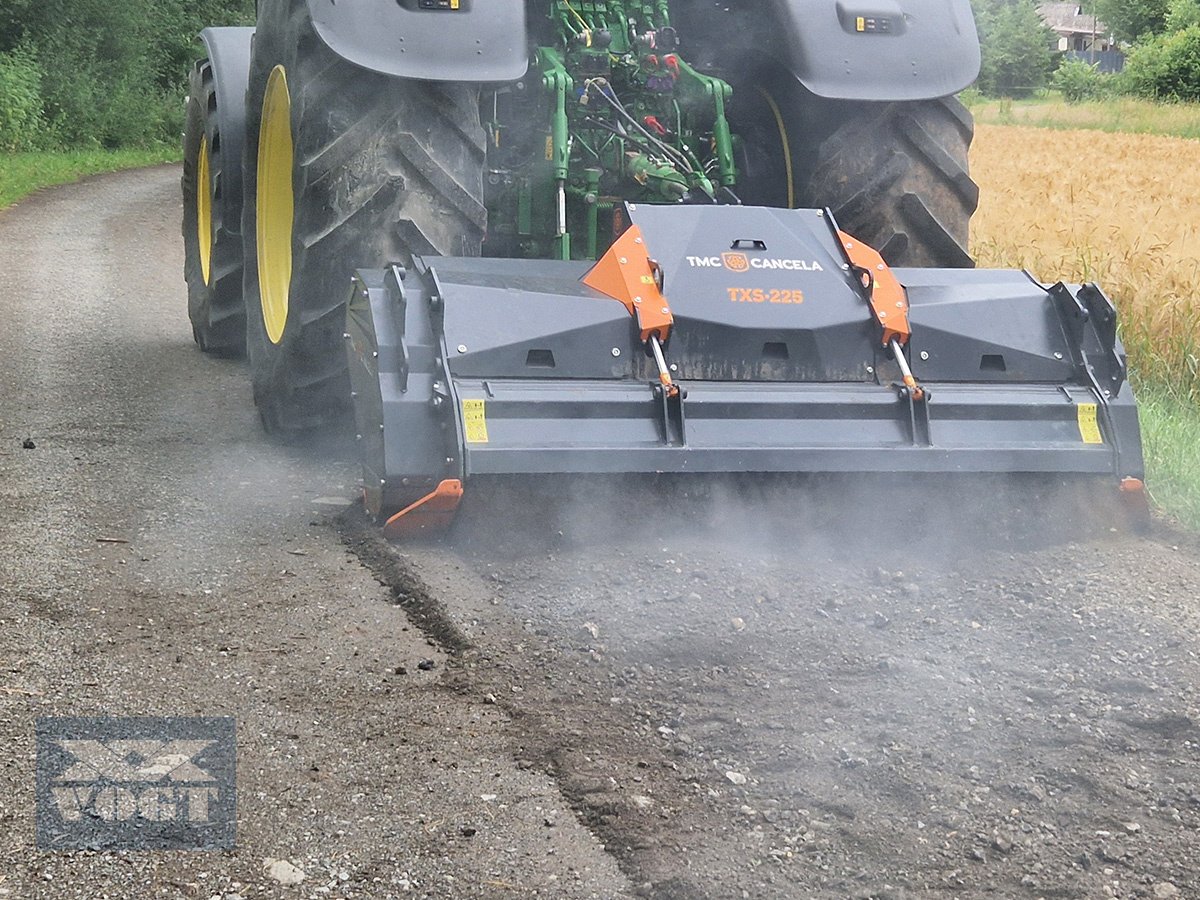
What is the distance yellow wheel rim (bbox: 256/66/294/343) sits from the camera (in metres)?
5.34

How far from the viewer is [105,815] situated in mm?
2736

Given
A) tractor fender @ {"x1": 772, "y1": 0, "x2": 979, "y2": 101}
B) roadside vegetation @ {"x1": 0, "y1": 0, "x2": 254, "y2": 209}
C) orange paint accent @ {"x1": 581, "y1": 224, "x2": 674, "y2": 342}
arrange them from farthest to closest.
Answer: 1. roadside vegetation @ {"x1": 0, "y1": 0, "x2": 254, "y2": 209}
2. tractor fender @ {"x1": 772, "y1": 0, "x2": 979, "y2": 101}
3. orange paint accent @ {"x1": 581, "y1": 224, "x2": 674, "y2": 342}

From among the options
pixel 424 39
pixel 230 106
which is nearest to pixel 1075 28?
pixel 230 106

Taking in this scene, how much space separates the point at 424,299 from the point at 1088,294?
1.92 metres

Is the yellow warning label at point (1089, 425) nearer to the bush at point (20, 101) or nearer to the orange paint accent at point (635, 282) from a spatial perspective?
the orange paint accent at point (635, 282)

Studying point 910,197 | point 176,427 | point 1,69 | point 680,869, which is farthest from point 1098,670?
point 1,69

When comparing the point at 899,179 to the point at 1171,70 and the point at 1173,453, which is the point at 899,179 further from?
the point at 1171,70

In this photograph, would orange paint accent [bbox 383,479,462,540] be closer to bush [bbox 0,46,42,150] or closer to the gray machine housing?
the gray machine housing

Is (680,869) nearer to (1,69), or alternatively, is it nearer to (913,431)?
(913,431)

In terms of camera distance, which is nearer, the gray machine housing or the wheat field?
the gray machine housing

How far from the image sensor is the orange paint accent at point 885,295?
4363 mm

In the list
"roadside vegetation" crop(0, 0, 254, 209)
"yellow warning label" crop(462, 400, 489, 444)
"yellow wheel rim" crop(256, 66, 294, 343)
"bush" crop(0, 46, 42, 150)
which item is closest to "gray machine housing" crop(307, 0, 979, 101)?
"yellow wheel rim" crop(256, 66, 294, 343)

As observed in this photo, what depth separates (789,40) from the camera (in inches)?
200
